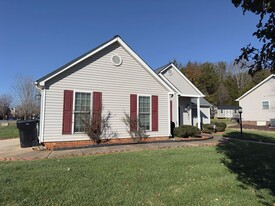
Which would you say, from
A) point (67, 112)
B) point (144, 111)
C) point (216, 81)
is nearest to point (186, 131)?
point (144, 111)

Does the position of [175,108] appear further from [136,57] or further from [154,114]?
[136,57]

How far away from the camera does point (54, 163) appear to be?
6.09 m

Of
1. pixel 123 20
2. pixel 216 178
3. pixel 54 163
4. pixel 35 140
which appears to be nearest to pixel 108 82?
pixel 35 140

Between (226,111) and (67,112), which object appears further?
(226,111)

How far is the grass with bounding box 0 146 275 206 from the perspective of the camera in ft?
12.1

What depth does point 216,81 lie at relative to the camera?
49.6 m

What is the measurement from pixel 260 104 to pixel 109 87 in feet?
83.8

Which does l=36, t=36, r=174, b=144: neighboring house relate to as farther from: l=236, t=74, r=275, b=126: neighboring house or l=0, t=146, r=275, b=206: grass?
l=236, t=74, r=275, b=126: neighboring house

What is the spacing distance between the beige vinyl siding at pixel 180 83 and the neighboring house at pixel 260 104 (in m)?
14.9

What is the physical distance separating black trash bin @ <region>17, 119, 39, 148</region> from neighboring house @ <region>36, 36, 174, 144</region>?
1045mm

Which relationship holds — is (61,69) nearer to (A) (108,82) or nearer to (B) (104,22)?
(A) (108,82)

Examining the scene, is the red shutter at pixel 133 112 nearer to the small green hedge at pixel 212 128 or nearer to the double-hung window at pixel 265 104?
the small green hedge at pixel 212 128

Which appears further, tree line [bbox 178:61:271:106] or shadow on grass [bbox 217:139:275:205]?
tree line [bbox 178:61:271:106]

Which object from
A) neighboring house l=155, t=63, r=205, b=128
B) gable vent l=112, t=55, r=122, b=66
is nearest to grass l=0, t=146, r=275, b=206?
gable vent l=112, t=55, r=122, b=66
